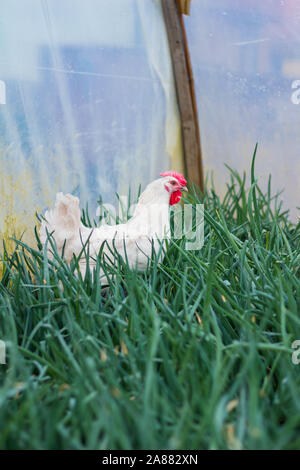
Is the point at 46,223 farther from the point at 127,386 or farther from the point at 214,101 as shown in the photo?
the point at 214,101

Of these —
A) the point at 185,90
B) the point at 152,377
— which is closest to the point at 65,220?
the point at 152,377

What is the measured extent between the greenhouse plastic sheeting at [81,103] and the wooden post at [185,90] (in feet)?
0.11

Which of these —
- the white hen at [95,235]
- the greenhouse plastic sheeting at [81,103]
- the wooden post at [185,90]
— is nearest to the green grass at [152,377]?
the white hen at [95,235]

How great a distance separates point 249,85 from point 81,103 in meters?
0.73

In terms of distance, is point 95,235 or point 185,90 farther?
point 185,90

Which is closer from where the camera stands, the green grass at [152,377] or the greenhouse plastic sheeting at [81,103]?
the green grass at [152,377]

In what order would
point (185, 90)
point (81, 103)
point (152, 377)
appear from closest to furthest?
point (152, 377)
point (81, 103)
point (185, 90)

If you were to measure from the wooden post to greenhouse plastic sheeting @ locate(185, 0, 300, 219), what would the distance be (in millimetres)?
47

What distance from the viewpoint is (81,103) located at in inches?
64.3

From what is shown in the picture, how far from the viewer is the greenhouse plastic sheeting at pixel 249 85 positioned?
1704 millimetres

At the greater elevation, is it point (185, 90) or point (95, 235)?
point (185, 90)

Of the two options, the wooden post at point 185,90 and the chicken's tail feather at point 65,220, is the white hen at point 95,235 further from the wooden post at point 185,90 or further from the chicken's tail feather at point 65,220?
the wooden post at point 185,90

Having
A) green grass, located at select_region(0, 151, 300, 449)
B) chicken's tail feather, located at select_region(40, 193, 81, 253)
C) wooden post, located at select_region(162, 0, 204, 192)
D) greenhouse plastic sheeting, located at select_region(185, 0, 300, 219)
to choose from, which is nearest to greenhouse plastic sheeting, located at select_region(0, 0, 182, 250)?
wooden post, located at select_region(162, 0, 204, 192)

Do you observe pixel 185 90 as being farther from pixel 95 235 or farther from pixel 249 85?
pixel 95 235
